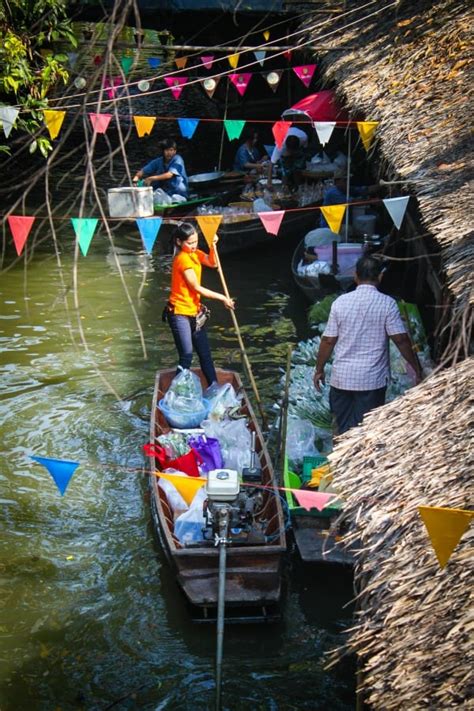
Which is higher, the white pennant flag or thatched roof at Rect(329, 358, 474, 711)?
the white pennant flag

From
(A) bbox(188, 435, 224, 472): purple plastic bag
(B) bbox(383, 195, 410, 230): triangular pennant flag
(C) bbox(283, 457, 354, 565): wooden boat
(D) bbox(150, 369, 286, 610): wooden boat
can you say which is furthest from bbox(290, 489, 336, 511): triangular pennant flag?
(B) bbox(383, 195, 410, 230): triangular pennant flag

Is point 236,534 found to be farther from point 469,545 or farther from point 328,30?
point 328,30

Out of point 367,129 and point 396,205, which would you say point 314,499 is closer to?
point 396,205

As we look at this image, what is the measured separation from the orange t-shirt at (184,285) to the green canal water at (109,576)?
1158 mm

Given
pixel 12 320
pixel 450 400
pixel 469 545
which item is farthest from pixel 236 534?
pixel 12 320

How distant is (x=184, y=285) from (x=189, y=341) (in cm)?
60

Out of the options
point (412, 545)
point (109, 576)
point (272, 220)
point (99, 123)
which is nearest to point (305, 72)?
point (272, 220)

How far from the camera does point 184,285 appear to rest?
9.21 meters

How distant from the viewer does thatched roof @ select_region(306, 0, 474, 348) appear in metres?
7.21

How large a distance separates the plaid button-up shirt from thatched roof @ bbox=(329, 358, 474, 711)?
5.64 feet

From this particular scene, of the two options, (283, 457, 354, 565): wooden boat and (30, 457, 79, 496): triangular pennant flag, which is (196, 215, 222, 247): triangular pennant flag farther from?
(30, 457, 79, 496): triangular pennant flag

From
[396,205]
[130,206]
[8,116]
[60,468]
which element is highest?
[8,116]

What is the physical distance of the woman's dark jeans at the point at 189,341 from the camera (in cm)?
938

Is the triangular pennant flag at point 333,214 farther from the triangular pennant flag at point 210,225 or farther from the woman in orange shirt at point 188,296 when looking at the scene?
the woman in orange shirt at point 188,296
